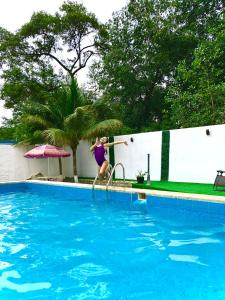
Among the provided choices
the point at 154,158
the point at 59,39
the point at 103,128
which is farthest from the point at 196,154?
the point at 59,39

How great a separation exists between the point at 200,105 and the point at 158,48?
5.55m

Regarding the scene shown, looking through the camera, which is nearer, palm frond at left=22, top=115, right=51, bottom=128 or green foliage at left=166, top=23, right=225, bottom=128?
green foliage at left=166, top=23, right=225, bottom=128

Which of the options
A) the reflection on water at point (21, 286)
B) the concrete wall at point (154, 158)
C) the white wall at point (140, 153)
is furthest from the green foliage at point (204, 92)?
the reflection on water at point (21, 286)

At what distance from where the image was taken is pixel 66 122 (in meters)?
15.3

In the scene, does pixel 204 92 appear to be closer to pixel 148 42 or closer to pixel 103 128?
pixel 103 128

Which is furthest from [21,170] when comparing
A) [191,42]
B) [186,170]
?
[191,42]

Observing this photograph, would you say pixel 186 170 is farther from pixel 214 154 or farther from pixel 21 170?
pixel 21 170

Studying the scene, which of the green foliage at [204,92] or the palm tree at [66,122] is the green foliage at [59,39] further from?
the green foliage at [204,92]

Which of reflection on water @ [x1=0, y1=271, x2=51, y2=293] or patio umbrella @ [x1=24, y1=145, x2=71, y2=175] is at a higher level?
patio umbrella @ [x1=24, y1=145, x2=71, y2=175]

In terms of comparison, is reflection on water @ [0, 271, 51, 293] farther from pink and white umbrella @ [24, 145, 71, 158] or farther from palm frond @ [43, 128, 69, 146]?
palm frond @ [43, 128, 69, 146]

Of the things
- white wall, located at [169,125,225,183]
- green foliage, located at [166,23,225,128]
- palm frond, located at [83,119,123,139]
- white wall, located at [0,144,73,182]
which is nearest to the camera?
white wall, located at [169,125,225,183]

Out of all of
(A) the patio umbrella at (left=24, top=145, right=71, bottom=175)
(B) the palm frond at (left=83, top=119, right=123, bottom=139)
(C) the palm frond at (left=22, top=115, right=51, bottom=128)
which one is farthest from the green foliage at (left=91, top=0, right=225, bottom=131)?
(A) the patio umbrella at (left=24, top=145, right=71, bottom=175)

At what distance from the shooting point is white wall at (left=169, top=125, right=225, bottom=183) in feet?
37.1

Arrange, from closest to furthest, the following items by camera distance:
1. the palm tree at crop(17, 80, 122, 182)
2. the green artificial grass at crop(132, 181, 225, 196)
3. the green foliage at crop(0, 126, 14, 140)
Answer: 1. the green artificial grass at crop(132, 181, 225, 196)
2. the palm tree at crop(17, 80, 122, 182)
3. the green foliage at crop(0, 126, 14, 140)
